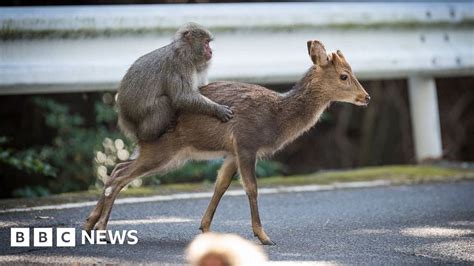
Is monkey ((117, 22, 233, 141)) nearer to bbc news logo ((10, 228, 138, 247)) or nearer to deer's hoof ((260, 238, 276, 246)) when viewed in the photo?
bbc news logo ((10, 228, 138, 247))

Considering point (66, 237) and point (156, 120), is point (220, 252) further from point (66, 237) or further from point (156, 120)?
point (156, 120)

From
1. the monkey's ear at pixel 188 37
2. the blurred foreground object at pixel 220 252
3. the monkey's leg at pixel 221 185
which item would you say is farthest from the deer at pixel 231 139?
the blurred foreground object at pixel 220 252

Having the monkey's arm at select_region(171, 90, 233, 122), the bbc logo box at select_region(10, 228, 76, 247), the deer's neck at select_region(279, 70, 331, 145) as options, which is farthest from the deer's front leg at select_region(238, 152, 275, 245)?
the bbc logo box at select_region(10, 228, 76, 247)

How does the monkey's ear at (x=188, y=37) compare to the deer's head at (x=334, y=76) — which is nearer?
the monkey's ear at (x=188, y=37)

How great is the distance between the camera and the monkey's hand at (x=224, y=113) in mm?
6180

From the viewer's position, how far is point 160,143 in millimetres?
6125

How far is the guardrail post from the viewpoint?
9070 mm

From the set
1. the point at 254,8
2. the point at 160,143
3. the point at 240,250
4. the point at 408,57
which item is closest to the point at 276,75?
the point at 254,8

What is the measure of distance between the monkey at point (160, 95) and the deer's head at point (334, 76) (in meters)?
0.92

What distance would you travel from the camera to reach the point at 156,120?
6137mm

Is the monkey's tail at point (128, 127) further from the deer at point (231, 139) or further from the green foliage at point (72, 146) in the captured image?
the green foliage at point (72, 146)

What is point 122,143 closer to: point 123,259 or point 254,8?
point 254,8

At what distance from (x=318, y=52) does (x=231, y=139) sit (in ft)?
3.40

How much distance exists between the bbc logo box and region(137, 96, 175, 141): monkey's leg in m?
0.81
